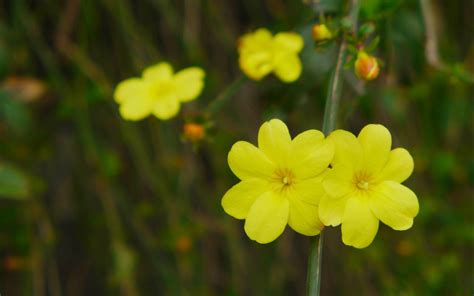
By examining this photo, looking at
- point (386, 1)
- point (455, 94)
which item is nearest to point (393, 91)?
point (455, 94)

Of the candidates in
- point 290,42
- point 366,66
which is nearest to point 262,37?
point 290,42

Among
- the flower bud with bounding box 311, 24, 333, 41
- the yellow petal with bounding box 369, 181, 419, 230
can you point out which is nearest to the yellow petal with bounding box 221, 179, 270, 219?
the yellow petal with bounding box 369, 181, 419, 230

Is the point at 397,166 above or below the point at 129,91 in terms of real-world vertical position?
below

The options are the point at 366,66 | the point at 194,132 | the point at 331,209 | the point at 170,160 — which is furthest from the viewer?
the point at 170,160

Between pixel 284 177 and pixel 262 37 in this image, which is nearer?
pixel 284 177

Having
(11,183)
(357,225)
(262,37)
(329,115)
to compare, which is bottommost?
(357,225)

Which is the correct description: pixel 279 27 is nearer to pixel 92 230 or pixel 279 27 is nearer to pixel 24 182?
pixel 24 182

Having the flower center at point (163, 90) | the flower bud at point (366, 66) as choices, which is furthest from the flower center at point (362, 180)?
the flower center at point (163, 90)

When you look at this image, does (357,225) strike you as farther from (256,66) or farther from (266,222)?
(256,66)
